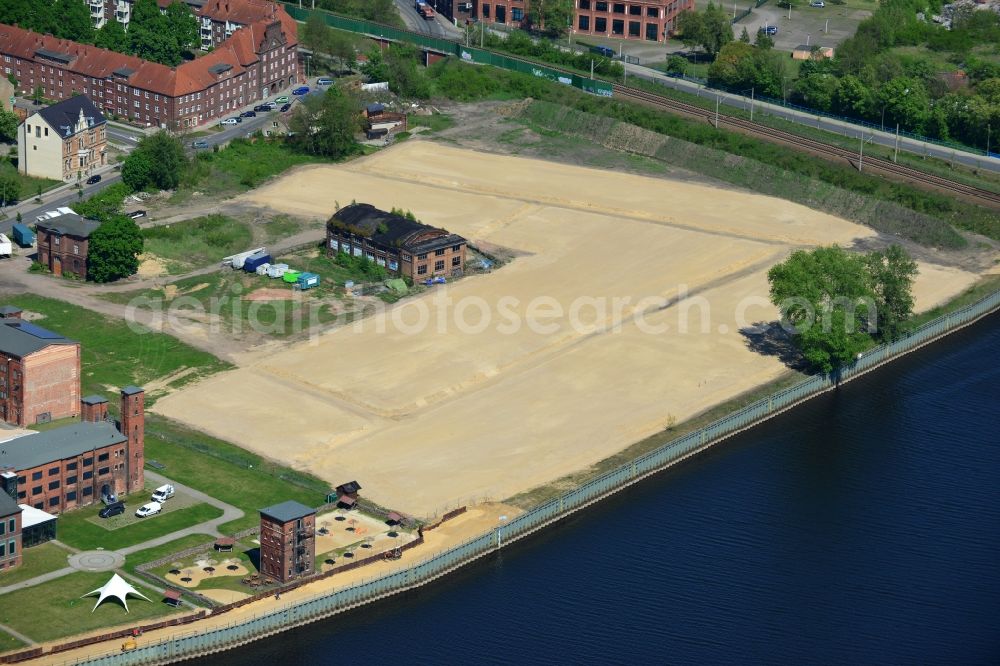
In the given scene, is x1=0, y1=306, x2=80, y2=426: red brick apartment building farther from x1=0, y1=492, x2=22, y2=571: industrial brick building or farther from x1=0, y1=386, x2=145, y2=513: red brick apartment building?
x1=0, y1=492, x2=22, y2=571: industrial brick building

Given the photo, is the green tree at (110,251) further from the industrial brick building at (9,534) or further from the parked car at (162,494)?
the industrial brick building at (9,534)

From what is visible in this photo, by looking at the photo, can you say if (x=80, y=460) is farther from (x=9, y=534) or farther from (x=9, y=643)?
(x=9, y=643)

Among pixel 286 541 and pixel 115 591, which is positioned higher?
pixel 286 541

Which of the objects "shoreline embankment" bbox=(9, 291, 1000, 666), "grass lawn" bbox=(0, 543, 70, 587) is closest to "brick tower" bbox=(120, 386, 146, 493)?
"grass lawn" bbox=(0, 543, 70, 587)

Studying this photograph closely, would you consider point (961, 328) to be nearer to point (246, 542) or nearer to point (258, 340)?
point (258, 340)

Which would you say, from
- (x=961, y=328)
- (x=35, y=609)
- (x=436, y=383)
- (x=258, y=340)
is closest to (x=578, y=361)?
(x=436, y=383)

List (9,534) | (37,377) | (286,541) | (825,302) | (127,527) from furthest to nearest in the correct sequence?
(825,302)
(37,377)
(127,527)
(9,534)
(286,541)

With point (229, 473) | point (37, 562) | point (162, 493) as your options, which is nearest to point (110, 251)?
point (229, 473)
